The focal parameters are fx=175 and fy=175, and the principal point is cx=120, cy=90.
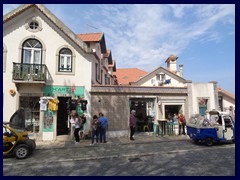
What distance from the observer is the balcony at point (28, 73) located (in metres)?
10.9

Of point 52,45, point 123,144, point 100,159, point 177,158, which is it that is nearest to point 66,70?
point 52,45

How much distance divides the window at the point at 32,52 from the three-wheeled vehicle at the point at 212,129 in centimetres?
1086

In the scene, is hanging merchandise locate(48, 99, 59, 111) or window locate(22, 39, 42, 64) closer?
hanging merchandise locate(48, 99, 59, 111)

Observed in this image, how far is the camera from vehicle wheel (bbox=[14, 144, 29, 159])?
7453mm

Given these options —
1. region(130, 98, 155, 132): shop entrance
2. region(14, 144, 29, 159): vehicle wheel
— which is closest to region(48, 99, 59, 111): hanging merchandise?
region(14, 144, 29, 159): vehicle wheel

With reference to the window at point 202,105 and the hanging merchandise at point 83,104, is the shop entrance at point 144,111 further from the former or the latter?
the window at point 202,105

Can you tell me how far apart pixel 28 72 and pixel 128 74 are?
2574cm

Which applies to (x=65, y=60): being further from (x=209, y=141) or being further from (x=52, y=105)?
(x=209, y=141)

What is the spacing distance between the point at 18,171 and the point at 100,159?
3.04 m

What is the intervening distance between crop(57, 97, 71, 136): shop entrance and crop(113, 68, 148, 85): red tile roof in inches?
783

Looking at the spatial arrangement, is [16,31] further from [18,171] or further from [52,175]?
[52,175]

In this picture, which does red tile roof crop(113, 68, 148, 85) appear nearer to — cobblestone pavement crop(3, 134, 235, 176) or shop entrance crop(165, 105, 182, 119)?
shop entrance crop(165, 105, 182, 119)
